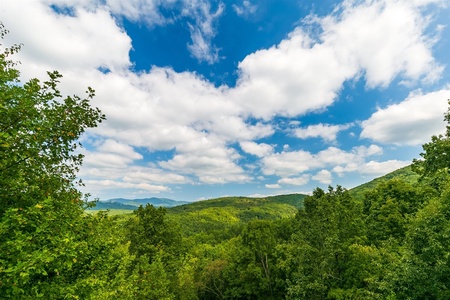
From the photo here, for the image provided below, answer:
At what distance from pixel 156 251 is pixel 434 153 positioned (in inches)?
1076

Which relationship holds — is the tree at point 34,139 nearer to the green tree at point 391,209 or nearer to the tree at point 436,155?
the tree at point 436,155

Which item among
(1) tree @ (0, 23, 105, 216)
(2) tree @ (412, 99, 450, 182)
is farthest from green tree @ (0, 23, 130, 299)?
(2) tree @ (412, 99, 450, 182)

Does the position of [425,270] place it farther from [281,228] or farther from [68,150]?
[281,228]

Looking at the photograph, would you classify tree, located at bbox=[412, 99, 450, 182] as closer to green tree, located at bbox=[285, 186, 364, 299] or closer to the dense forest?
the dense forest

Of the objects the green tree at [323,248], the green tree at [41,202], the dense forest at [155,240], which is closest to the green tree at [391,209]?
the dense forest at [155,240]

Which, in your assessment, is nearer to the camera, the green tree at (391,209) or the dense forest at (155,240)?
the dense forest at (155,240)

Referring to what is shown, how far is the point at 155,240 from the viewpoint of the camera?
29.2m

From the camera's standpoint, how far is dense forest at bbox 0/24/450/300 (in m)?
7.26

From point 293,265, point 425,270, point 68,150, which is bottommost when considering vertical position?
point 293,265

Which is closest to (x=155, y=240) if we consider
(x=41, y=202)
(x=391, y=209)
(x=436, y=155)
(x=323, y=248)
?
(x=323, y=248)

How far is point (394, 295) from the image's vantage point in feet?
54.4

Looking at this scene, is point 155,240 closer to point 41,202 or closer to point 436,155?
point 41,202

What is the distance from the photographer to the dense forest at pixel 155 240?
23.8ft

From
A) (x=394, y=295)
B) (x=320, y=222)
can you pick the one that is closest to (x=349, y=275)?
(x=320, y=222)
